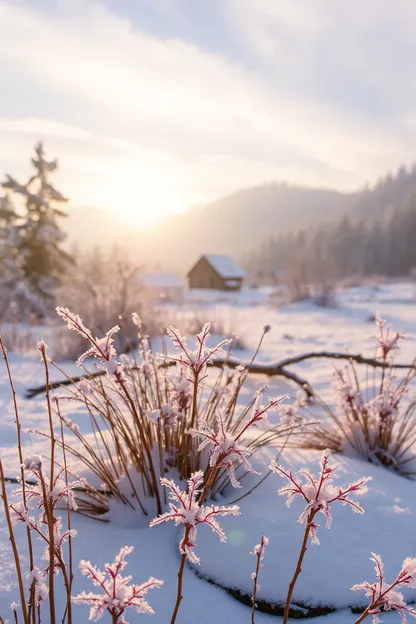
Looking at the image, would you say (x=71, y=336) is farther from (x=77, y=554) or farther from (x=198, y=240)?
(x=198, y=240)

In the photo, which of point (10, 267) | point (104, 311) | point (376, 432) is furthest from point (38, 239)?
point (376, 432)

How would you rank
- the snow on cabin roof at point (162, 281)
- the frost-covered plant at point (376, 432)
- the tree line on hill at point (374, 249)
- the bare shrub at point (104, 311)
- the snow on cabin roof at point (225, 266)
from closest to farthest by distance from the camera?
1. the frost-covered plant at point (376, 432)
2. the bare shrub at point (104, 311)
3. the snow on cabin roof at point (162, 281)
4. the snow on cabin roof at point (225, 266)
5. the tree line on hill at point (374, 249)

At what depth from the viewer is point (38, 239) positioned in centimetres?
1862

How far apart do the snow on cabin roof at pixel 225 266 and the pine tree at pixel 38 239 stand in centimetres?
2323

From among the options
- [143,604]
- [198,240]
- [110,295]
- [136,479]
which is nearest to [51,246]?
[110,295]

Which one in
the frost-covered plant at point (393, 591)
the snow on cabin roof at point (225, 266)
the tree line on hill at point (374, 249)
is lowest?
the frost-covered plant at point (393, 591)

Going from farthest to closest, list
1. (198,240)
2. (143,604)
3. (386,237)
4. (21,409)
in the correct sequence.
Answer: (198,240) → (386,237) → (21,409) → (143,604)

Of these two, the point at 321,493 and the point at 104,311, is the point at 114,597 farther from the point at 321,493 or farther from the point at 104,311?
the point at 104,311

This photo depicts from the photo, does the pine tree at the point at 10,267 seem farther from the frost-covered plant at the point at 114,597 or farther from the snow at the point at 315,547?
the frost-covered plant at the point at 114,597

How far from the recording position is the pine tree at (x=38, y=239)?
61.0ft

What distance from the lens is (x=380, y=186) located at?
422ft

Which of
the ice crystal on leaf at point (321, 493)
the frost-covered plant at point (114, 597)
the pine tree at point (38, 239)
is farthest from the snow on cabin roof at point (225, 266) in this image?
the frost-covered plant at point (114, 597)

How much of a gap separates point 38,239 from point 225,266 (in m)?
25.3

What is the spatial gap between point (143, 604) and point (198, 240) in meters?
194
